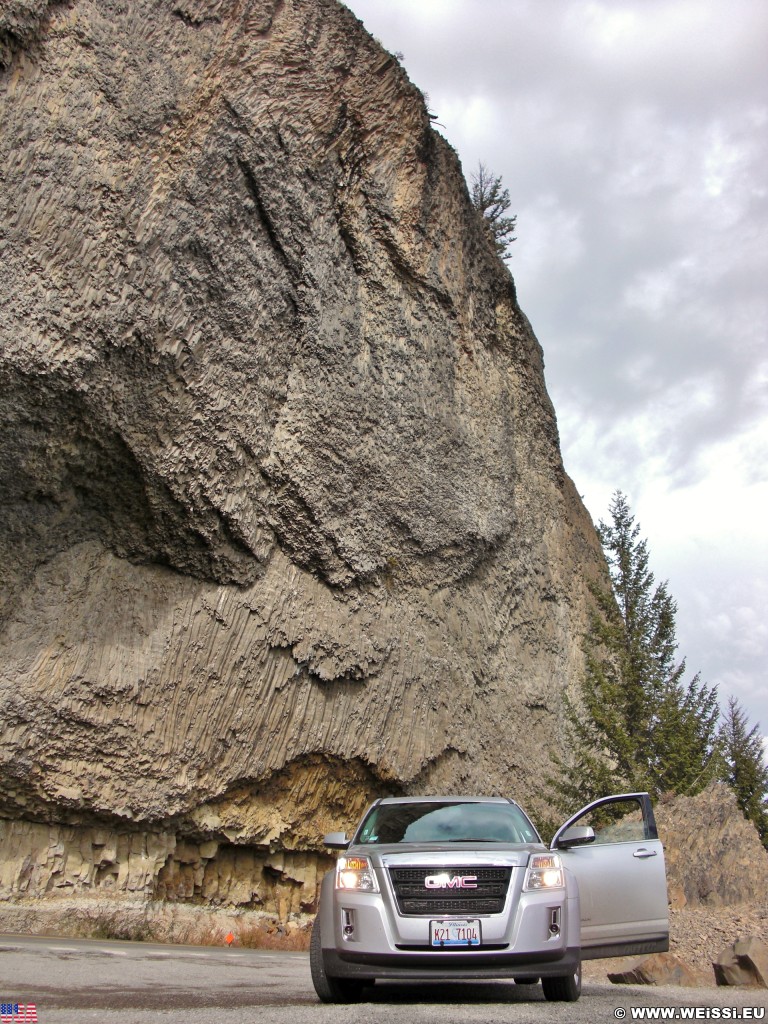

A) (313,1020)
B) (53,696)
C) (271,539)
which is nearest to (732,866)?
(271,539)

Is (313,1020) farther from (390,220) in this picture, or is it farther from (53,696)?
(390,220)

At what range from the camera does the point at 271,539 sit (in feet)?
52.3

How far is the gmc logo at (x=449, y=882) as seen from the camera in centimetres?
614

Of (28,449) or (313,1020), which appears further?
(28,449)

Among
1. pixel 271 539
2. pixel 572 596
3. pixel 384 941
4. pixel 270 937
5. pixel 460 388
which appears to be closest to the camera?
pixel 384 941

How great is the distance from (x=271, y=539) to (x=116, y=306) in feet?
15.1

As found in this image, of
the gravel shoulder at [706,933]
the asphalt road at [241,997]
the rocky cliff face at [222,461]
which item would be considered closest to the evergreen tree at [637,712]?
the rocky cliff face at [222,461]

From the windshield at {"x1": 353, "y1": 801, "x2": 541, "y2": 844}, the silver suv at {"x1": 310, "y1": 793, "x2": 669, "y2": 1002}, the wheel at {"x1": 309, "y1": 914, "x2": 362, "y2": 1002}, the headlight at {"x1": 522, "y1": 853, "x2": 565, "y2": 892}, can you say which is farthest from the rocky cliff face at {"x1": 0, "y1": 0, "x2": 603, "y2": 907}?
the headlight at {"x1": 522, "y1": 853, "x2": 565, "y2": 892}

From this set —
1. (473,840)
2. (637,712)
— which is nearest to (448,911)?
(473,840)

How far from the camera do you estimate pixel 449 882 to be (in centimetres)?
614

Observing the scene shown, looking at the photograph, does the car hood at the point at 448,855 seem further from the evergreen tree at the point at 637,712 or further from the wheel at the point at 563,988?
the evergreen tree at the point at 637,712

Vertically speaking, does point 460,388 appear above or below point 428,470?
above

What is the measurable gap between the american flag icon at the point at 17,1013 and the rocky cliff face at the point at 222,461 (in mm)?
8662

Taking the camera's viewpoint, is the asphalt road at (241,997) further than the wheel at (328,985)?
No
